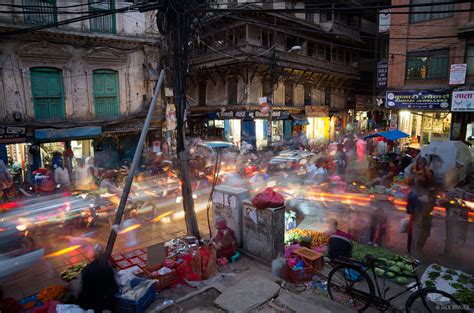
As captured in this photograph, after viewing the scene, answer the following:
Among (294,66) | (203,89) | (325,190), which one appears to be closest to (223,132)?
(203,89)

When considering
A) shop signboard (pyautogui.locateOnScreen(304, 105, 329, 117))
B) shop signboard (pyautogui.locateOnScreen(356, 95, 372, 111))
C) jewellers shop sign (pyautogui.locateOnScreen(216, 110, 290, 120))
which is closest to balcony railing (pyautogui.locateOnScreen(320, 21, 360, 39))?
shop signboard (pyautogui.locateOnScreen(356, 95, 372, 111))

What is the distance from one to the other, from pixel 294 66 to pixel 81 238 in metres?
22.4

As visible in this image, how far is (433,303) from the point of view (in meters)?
5.78

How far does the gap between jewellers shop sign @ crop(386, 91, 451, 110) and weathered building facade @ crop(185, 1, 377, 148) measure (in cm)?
556

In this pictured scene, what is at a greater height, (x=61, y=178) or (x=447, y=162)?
(x=447, y=162)

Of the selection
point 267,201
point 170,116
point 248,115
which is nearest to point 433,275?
point 267,201

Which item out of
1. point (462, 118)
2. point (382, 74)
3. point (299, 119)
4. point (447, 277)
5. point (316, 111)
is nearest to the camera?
point (447, 277)

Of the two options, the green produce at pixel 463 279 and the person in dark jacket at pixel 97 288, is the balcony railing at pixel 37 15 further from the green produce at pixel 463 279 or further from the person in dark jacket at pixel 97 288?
the green produce at pixel 463 279

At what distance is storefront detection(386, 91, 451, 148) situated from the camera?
19.5m

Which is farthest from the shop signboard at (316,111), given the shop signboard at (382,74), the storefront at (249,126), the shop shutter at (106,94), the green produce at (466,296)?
the green produce at (466,296)

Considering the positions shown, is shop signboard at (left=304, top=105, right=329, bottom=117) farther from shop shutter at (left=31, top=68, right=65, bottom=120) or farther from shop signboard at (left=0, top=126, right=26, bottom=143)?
shop signboard at (left=0, top=126, right=26, bottom=143)

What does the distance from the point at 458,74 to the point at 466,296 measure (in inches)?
670

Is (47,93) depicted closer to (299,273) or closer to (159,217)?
(159,217)

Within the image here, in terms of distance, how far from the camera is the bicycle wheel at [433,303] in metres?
5.25
